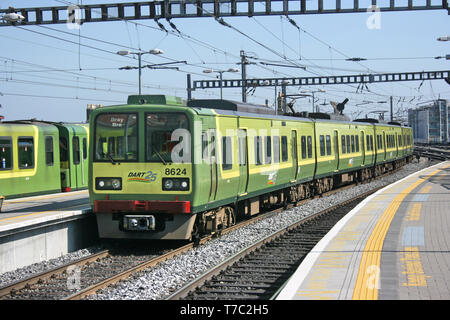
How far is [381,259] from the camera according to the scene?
10.1m

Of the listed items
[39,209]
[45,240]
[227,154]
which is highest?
[227,154]

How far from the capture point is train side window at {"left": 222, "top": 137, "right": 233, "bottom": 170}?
44.8 feet

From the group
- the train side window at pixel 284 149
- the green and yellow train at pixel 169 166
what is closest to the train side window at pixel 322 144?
the train side window at pixel 284 149

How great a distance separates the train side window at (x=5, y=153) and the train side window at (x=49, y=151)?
213 cm

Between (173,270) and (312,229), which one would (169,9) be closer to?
(312,229)

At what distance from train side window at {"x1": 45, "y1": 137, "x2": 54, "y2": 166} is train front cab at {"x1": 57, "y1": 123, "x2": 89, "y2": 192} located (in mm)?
1127

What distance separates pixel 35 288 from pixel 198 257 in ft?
10.6

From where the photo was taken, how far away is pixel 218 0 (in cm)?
1742

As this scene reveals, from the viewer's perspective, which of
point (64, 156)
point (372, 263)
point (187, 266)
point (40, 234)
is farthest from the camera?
point (64, 156)

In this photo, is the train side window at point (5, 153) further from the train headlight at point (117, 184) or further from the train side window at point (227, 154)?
the train side window at point (227, 154)

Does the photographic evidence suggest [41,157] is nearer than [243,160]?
No

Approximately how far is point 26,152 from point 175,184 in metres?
9.48

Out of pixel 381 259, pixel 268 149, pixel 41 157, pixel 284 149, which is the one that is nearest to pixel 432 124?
pixel 284 149

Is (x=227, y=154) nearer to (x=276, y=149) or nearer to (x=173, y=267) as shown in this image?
(x=173, y=267)
